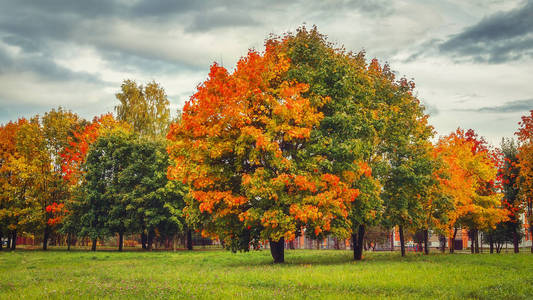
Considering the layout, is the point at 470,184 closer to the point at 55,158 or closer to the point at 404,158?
the point at 404,158

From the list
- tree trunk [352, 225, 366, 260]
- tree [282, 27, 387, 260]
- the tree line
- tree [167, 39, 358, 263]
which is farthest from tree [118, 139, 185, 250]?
tree [282, 27, 387, 260]

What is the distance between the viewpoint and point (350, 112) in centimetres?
2347

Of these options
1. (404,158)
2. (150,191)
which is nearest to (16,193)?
(150,191)

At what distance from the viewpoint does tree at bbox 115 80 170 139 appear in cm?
5297

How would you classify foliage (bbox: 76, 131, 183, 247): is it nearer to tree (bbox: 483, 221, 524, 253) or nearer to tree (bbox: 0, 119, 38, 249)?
tree (bbox: 0, 119, 38, 249)

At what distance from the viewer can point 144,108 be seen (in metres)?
53.3

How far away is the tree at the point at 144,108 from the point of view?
2085 inches

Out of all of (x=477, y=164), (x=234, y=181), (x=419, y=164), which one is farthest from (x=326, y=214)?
(x=477, y=164)

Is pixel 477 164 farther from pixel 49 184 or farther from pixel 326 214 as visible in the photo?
pixel 49 184

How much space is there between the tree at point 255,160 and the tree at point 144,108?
31.3 metres

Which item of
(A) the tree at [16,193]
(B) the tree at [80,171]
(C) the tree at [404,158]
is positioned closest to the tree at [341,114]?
(C) the tree at [404,158]

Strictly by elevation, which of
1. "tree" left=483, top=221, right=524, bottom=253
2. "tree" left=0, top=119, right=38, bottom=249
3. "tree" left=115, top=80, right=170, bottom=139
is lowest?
"tree" left=483, top=221, right=524, bottom=253

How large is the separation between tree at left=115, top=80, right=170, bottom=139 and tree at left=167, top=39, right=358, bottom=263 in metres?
31.3

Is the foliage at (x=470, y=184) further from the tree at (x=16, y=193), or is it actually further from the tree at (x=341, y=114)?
the tree at (x=16, y=193)
